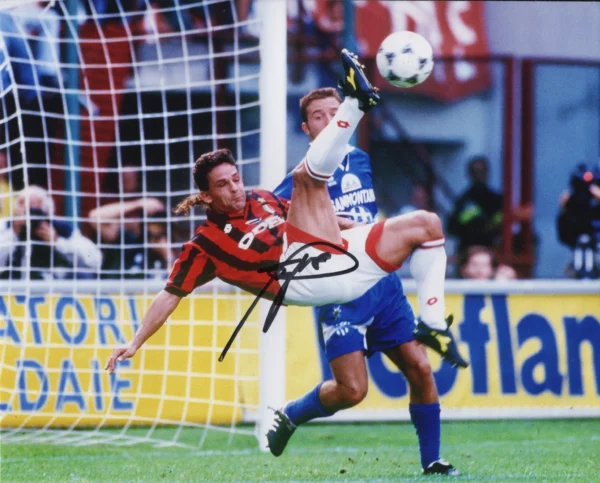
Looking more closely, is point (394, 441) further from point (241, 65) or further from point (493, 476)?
point (241, 65)

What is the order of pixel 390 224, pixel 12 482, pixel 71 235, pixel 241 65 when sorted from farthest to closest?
pixel 241 65, pixel 71 235, pixel 12 482, pixel 390 224

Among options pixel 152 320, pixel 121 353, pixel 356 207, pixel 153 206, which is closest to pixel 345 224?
pixel 356 207

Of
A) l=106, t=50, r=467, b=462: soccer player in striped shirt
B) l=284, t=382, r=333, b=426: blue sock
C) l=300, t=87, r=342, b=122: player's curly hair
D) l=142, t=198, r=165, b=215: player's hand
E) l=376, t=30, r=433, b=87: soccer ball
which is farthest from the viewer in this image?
l=142, t=198, r=165, b=215: player's hand

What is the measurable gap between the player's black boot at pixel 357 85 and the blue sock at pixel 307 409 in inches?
76.6

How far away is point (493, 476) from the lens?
6.71 metres

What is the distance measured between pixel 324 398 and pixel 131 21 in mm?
5869

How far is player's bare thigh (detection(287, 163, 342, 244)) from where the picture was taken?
6.33 metres

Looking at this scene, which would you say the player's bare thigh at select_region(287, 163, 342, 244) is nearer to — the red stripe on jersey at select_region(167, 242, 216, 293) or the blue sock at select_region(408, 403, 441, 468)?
the red stripe on jersey at select_region(167, 242, 216, 293)

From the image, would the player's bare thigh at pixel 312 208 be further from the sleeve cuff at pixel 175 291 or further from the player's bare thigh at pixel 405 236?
the sleeve cuff at pixel 175 291

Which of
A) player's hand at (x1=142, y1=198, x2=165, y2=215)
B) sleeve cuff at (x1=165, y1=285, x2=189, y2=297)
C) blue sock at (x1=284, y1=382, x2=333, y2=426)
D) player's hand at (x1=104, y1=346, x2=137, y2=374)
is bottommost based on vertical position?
blue sock at (x1=284, y1=382, x2=333, y2=426)

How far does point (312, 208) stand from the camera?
6.35m

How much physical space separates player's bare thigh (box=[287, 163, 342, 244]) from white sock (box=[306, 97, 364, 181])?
0.06 meters

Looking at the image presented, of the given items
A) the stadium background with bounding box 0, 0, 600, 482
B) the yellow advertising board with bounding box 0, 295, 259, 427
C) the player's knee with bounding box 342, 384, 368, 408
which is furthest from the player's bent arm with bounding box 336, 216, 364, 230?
the yellow advertising board with bounding box 0, 295, 259, 427

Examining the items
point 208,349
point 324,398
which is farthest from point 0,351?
point 324,398
